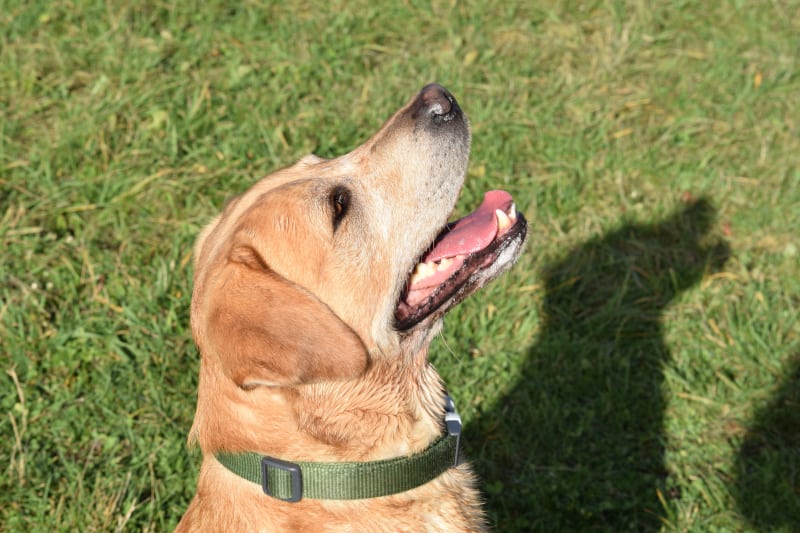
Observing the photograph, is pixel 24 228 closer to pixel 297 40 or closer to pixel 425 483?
pixel 297 40

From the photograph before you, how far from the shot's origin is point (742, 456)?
16.2 ft

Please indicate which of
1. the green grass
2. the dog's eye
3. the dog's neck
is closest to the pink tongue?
the dog's eye

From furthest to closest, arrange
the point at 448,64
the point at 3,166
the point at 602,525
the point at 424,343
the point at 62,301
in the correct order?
the point at 448,64 → the point at 3,166 → the point at 62,301 → the point at 602,525 → the point at 424,343

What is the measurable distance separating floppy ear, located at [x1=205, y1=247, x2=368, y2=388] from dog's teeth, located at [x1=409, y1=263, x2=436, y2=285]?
2.22 feet

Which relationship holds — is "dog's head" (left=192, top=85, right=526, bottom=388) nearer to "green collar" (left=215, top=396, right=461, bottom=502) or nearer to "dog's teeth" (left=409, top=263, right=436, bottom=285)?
"dog's teeth" (left=409, top=263, right=436, bottom=285)

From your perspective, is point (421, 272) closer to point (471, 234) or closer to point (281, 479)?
point (471, 234)

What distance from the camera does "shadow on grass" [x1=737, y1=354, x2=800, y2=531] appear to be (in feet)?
15.2

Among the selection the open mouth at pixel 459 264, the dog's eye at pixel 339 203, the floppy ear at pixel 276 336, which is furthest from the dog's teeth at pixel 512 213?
the floppy ear at pixel 276 336

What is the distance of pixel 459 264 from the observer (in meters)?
3.60

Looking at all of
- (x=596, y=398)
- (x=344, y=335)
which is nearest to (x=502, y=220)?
(x=344, y=335)

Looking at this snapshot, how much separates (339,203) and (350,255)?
9.4 inches

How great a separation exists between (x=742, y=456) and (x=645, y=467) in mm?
552

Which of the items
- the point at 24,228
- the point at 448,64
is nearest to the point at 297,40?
the point at 448,64

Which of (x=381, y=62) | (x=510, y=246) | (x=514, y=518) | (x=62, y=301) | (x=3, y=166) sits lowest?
(x=514, y=518)
